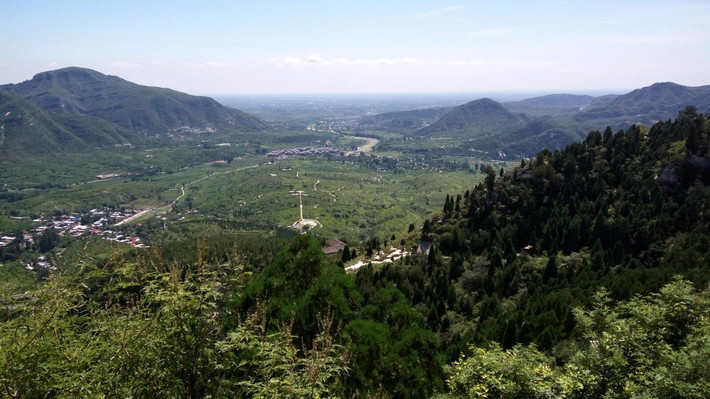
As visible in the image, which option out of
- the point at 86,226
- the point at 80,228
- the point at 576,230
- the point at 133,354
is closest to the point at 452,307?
the point at 576,230

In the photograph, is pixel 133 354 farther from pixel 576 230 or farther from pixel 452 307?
pixel 576 230

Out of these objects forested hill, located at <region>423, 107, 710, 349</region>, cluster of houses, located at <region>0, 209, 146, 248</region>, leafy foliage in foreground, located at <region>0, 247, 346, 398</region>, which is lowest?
cluster of houses, located at <region>0, 209, 146, 248</region>

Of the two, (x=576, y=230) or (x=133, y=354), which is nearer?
(x=133, y=354)

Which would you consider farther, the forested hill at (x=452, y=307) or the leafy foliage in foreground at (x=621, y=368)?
the leafy foliage in foreground at (x=621, y=368)

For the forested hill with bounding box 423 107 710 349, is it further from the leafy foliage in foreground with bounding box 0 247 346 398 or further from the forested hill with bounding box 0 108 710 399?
the leafy foliage in foreground with bounding box 0 247 346 398

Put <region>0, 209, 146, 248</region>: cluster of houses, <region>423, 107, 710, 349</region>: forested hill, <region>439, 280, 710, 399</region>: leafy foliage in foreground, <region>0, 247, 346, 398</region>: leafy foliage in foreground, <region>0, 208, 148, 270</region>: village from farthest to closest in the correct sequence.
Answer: <region>0, 209, 146, 248</region>: cluster of houses, <region>0, 208, 148, 270</region>: village, <region>423, 107, 710, 349</region>: forested hill, <region>439, 280, 710, 399</region>: leafy foliage in foreground, <region>0, 247, 346, 398</region>: leafy foliage in foreground

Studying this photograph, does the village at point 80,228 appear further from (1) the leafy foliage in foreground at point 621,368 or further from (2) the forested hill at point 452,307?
(1) the leafy foliage in foreground at point 621,368

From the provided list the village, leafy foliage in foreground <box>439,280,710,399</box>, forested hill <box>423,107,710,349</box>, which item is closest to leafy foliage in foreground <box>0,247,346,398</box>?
leafy foliage in foreground <box>439,280,710,399</box>

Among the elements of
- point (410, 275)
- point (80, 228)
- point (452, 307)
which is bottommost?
point (80, 228)

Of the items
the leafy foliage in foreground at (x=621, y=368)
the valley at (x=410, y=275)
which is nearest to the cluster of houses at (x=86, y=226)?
the valley at (x=410, y=275)


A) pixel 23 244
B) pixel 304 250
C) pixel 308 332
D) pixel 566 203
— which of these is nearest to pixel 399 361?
pixel 308 332

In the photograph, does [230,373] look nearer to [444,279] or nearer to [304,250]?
[304,250]
